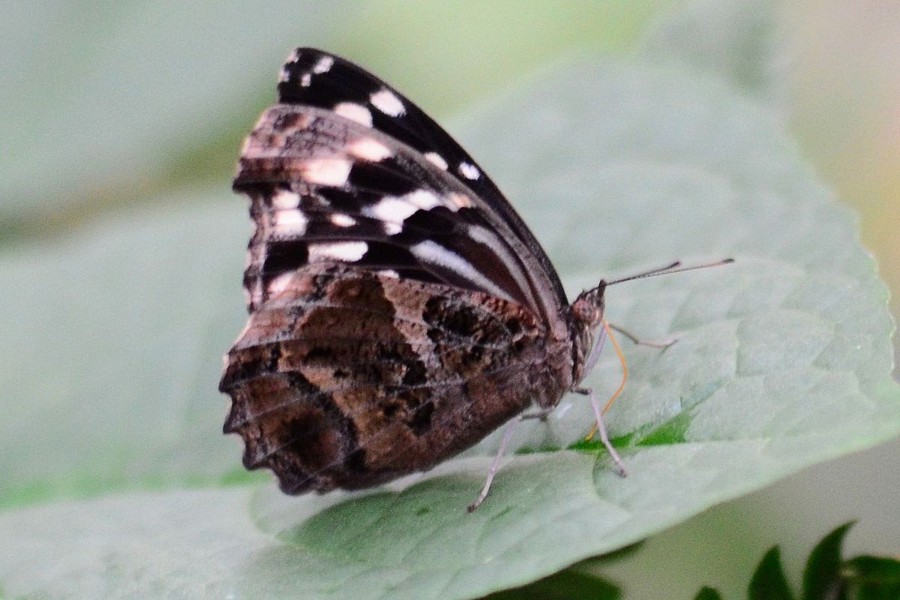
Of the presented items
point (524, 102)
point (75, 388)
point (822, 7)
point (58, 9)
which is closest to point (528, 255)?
point (524, 102)

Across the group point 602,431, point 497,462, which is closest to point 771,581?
point 602,431

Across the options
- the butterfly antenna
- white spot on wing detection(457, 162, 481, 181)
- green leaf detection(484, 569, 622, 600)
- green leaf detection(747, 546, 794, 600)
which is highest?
white spot on wing detection(457, 162, 481, 181)

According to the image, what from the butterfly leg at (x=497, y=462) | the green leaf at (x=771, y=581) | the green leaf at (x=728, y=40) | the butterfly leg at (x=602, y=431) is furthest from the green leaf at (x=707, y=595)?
the green leaf at (x=728, y=40)

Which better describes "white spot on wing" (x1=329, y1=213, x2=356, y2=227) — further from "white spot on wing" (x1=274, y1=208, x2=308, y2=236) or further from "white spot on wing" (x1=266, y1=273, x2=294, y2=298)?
"white spot on wing" (x1=266, y1=273, x2=294, y2=298)

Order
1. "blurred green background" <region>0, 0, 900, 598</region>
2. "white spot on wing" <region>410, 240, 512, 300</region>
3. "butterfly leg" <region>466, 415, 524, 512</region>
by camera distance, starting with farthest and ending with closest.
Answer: "blurred green background" <region>0, 0, 900, 598</region>, "white spot on wing" <region>410, 240, 512, 300</region>, "butterfly leg" <region>466, 415, 524, 512</region>

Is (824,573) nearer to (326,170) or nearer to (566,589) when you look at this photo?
(566,589)

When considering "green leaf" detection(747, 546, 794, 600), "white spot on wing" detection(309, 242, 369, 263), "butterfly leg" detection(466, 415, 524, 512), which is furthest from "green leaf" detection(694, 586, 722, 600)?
"white spot on wing" detection(309, 242, 369, 263)
